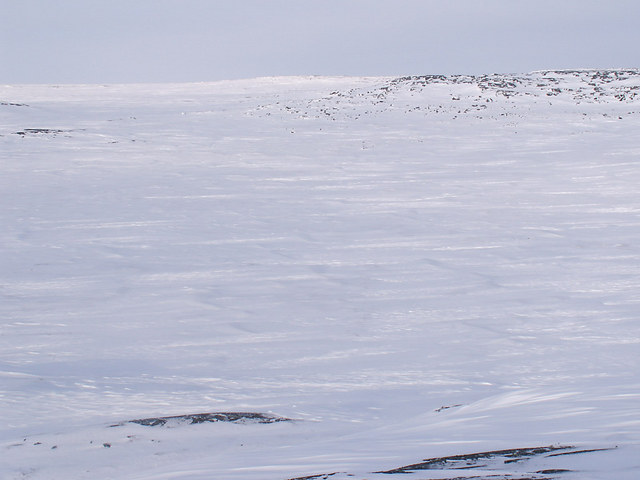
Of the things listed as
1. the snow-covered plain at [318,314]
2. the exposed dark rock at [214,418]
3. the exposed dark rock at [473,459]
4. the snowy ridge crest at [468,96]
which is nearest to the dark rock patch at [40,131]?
the snow-covered plain at [318,314]

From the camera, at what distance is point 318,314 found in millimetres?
5535

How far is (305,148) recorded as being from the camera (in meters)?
15.9

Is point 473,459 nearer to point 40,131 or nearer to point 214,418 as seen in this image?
point 214,418

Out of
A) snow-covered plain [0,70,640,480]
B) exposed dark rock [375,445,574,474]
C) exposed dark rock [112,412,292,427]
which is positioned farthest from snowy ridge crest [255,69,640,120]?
exposed dark rock [375,445,574,474]

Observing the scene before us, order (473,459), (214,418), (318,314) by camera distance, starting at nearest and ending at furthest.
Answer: (473,459), (214,418), (318,314)

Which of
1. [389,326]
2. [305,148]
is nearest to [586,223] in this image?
[389,326]

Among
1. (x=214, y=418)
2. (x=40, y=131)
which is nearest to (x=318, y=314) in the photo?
(x=214, y=418)

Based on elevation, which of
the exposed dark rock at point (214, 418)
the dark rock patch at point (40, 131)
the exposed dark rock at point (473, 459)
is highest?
the dark rock patch at point (40, 131)

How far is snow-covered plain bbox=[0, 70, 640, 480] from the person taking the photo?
331cm

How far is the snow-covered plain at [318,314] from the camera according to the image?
3309 millimetres

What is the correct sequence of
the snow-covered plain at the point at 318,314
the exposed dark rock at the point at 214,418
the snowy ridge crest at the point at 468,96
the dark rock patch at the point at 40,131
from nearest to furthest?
the snow-covered plain at the point at 318,314, the exposed dark rock at the point at 214,418, the dark rock patch at the point at 40,131, the snowy ridge crest at the point at 468,96

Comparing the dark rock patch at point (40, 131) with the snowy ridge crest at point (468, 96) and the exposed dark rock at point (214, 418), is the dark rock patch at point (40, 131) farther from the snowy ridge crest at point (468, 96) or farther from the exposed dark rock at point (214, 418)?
the exposed dark rock at point (214, 418)

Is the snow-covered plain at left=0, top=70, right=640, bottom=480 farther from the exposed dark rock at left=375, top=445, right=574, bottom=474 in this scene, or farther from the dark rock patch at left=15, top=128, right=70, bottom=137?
the dark rock patch at left=15, top=128, right=70, bottom=137

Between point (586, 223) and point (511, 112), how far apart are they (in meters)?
13.9
